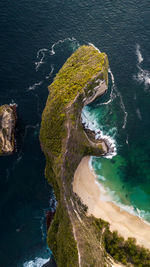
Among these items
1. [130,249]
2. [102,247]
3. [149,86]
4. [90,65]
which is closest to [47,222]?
[102,247]

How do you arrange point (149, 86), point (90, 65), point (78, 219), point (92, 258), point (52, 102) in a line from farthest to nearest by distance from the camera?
1. point (149, 86)
2. point (90, 65)
3. point (52, 102)
4. point (78, 219)
5. point (92, 258)

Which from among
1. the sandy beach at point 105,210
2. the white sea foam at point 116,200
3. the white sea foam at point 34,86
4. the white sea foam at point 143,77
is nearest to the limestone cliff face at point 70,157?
the sandy beach at point 105,210

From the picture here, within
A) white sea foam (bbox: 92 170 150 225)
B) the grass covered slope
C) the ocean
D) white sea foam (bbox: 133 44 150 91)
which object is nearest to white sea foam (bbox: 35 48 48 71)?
the ocean

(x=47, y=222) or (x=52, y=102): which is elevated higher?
(x=52, y=102)

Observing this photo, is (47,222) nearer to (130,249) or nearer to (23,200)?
(23,200)

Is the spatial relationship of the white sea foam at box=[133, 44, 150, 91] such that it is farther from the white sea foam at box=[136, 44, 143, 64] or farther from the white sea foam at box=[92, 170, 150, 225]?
the white sea foam at box=[92, 170, 150, 225]

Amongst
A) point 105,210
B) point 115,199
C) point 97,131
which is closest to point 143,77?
point 97,131
